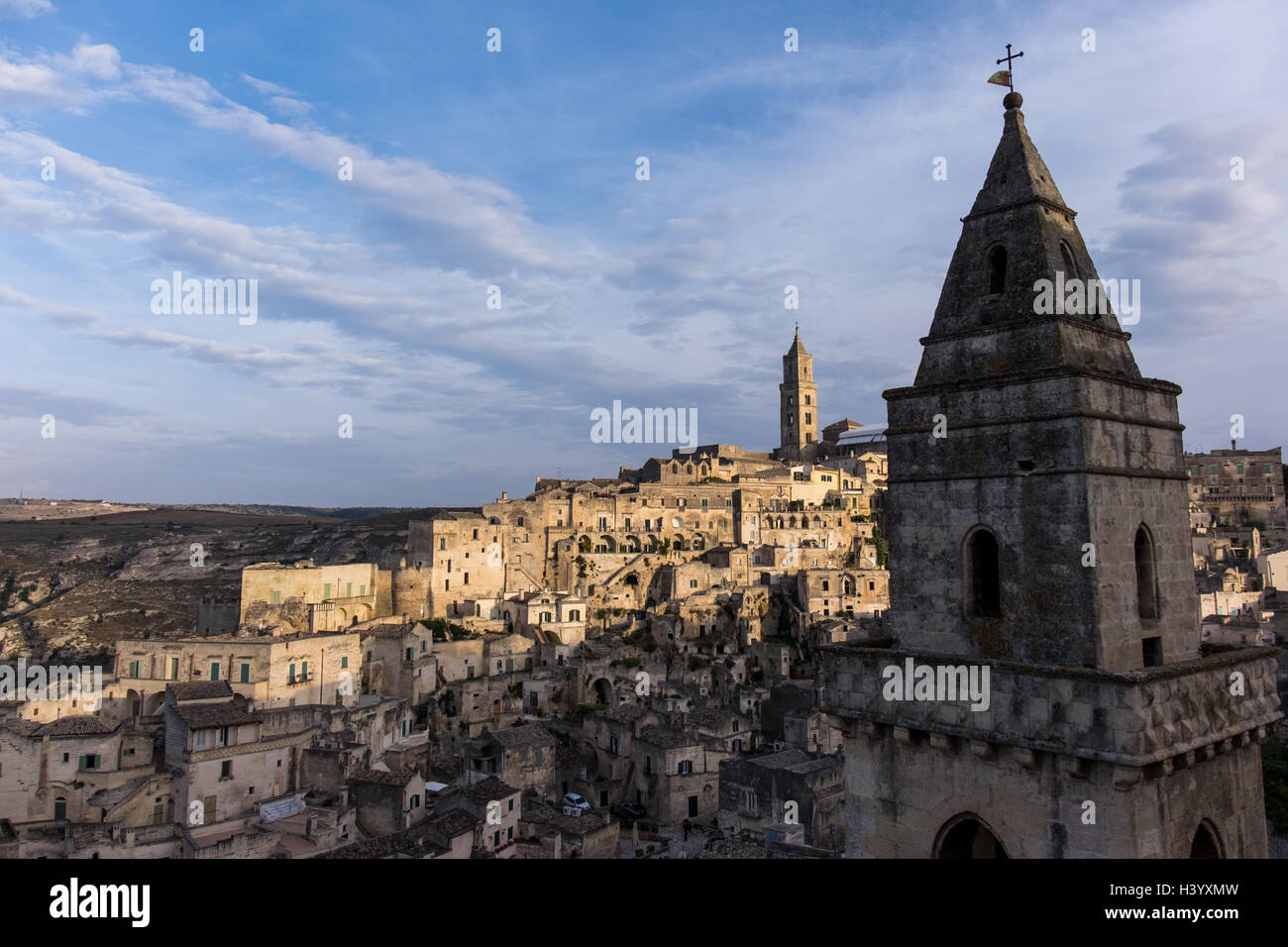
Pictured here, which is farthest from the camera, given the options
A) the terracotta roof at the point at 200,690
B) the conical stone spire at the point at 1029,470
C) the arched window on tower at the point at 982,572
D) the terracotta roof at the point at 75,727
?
the terracotta roof at the point at 200,690

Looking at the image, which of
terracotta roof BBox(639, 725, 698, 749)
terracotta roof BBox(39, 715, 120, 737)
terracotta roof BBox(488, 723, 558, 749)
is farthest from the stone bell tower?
terracotta roof BBox(39, 715, 120, 737)

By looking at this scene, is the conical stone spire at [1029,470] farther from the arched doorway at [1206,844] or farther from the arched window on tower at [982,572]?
the arched doorway at [1206,844]

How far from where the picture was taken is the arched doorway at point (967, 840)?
29.4 ft

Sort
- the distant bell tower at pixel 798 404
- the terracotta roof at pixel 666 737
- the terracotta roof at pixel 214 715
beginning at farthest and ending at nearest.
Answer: the distant bell tower at pixel 798 404 < the terracotta roof at pixel 666 737 < the terracotta roof at pixel 214 715

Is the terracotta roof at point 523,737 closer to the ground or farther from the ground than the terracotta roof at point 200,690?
closer to the ground

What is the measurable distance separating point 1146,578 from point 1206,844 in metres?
2.85

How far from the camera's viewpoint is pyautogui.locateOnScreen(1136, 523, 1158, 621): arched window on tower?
923 centimetres

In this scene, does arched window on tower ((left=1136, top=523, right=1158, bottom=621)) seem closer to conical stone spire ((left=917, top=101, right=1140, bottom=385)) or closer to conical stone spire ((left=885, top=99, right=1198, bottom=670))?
conical stone spire ((left=885, top=99, right=1198, bottom=670))

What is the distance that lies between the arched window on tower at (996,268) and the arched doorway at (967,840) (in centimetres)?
591

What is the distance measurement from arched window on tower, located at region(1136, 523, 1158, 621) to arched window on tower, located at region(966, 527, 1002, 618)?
4.79ft

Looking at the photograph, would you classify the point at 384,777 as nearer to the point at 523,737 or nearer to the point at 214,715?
the point at 214,715

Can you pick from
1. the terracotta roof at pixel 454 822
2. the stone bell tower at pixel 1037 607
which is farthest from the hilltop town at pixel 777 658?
the terracotta roof at pixel 454 822

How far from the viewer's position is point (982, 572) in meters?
9.51

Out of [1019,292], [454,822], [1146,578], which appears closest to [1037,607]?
[1146,578]
